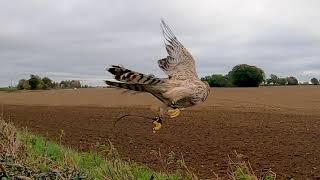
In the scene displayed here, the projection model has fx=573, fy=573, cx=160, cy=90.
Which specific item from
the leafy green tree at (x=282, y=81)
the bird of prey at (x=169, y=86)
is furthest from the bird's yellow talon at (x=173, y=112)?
the leafy green tree at (x=282, y=81)

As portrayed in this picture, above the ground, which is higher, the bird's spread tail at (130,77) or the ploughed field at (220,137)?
the bird's spread tail at (130,77)

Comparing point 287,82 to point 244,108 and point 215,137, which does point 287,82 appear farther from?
point 215,137

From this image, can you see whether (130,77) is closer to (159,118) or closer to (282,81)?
(159,118)

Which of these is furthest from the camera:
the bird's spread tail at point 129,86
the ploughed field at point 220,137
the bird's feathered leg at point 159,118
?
the ploughed field at point 220,137

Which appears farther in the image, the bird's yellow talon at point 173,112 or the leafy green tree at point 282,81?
the leafy green tree at point 282,81

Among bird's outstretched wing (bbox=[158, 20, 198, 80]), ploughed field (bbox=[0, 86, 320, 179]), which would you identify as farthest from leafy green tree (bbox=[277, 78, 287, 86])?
bird's outstretched wing (bbox=[158, 20, 198, 80])

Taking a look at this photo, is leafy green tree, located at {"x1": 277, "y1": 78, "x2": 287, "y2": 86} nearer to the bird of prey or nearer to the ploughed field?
the ploughed field

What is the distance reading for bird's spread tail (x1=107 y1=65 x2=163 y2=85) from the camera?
376cm

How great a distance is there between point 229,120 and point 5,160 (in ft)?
107

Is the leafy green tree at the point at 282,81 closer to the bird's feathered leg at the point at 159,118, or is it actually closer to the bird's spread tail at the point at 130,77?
the bird's spread tail at the point at 130,77

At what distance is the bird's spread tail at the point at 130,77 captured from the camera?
3.76 metres

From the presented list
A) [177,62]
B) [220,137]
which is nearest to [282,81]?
[220,137]

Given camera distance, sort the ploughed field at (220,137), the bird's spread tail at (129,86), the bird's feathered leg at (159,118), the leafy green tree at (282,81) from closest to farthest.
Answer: the bird's feathered leg at (159,118) < the bird's spread tail at (129,86) < the ploughed field at (220,137) < the leafy green tree at (282,81)

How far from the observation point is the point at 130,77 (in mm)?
3842
